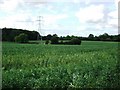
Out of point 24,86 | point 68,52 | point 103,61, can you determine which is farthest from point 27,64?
point 103,61

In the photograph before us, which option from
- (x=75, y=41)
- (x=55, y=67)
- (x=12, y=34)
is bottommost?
(x=55, y=67)

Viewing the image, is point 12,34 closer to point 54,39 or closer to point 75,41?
point 54,39

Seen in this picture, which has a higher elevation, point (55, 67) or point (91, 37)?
point (91, 37)

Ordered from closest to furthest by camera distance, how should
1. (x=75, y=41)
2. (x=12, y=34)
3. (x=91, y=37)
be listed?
(x=12, y=34) → (x=75, y=41) → (x=91, y=37)

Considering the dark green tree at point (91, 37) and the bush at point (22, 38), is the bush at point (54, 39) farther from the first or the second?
the dark green tree at point (91, 37)

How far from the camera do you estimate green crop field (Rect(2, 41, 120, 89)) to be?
18.4ft

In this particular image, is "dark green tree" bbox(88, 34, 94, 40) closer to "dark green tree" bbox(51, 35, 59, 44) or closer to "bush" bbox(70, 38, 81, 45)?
"bush" bbox(70, 38, 81, 45)

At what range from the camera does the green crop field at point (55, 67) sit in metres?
5.61

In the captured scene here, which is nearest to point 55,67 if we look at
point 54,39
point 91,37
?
point 54,39

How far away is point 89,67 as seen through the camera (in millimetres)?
5871

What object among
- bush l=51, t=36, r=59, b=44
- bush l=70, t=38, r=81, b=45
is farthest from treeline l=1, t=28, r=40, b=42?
bush l=70, t=38, r=81, b=45

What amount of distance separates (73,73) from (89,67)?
12.7 inches

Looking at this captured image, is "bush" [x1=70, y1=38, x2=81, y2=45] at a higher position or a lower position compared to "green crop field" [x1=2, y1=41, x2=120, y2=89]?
higher

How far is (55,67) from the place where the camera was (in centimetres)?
579
